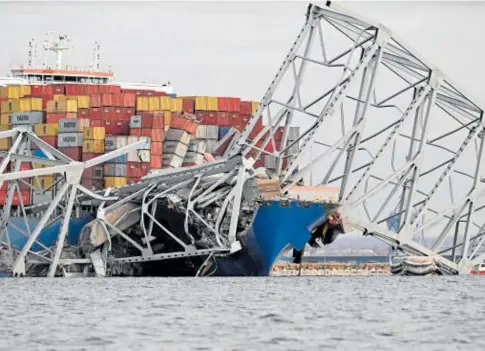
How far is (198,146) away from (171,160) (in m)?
3.47

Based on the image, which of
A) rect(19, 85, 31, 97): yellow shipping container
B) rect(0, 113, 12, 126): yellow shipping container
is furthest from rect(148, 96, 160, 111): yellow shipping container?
rect(0, 113, 12, 126): yellow shipping container

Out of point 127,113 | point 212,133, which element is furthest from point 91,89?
point 212,133

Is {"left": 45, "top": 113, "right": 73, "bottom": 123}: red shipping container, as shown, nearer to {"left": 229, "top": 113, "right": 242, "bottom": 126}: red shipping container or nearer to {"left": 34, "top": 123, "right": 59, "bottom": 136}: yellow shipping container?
{"left": 34, "top": 123, "right": 59, "bottom": 136}: yellow shipping container

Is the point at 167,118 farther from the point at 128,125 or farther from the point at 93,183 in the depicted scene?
the point at 93,183

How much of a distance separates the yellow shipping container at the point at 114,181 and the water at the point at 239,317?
28013 mm

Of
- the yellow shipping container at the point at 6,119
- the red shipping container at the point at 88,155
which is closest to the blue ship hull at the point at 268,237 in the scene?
the red shipping container at the point at 88,155

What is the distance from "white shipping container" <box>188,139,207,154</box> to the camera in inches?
3725

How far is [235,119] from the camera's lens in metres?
96.1

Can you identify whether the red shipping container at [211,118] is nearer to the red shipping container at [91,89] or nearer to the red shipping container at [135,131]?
the red shipping container at [135,131]

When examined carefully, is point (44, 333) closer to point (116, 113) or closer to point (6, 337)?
point (6, 337)

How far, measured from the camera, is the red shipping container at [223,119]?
9588cm

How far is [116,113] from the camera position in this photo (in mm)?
96250

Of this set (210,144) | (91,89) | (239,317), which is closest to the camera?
(239,317)

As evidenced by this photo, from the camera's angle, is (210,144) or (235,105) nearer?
(210,144)
